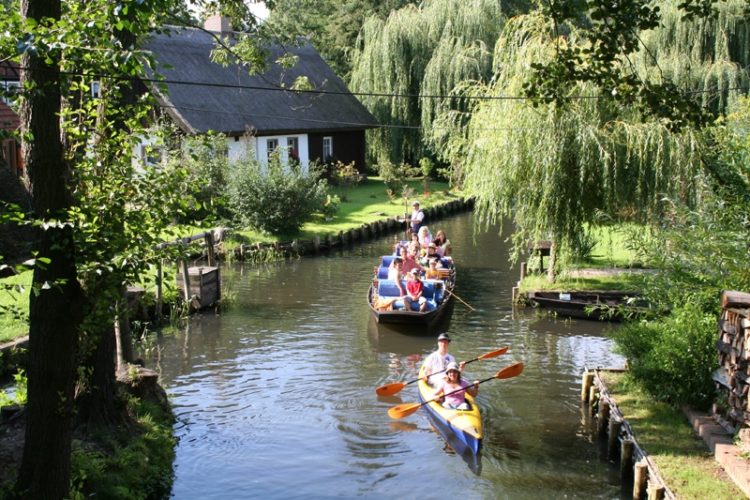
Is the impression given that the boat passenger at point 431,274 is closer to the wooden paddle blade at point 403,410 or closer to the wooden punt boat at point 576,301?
the wooden punt boat at point 576,301

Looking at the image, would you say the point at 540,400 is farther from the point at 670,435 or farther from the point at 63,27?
the point at 63,27

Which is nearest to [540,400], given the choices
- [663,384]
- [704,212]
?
[663,384]

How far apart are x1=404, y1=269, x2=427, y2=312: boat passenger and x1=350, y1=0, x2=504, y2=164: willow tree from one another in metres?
19.6

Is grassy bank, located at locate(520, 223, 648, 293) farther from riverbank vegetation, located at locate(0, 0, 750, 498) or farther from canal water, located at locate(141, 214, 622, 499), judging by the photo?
canal water, located at locate(141, 214, 622, 499)

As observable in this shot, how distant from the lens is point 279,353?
17750mm

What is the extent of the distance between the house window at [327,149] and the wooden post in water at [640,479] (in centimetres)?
3174

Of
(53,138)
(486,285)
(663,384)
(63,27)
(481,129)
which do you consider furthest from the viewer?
(486,285)

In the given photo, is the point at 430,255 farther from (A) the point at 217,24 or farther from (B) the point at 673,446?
(A) the point at 217,24

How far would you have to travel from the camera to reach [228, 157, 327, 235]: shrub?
2814 cm

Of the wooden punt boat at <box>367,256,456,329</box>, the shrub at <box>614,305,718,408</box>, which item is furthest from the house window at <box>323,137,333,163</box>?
the shrub at <box>614,305,718,408</box>

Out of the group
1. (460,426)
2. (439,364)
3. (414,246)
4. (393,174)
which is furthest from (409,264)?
(393,174)

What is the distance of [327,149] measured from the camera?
41.4 metres

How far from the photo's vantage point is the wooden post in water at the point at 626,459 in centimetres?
1150

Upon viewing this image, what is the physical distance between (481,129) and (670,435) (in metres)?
11.3
